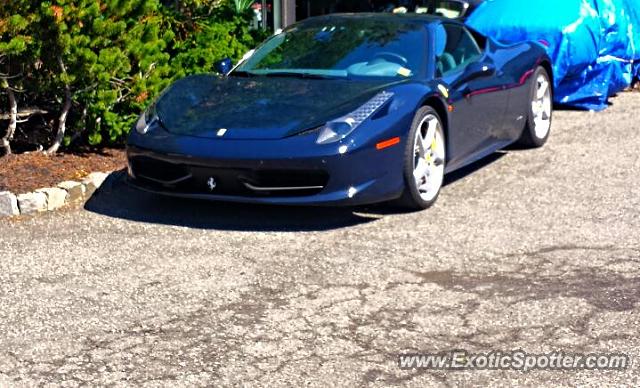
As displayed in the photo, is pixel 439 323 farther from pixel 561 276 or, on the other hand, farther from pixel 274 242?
pixel 274 242

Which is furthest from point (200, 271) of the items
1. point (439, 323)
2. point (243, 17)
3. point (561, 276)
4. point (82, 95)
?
point (243, 17)

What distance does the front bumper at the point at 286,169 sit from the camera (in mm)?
5926

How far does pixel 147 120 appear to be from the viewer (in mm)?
6602

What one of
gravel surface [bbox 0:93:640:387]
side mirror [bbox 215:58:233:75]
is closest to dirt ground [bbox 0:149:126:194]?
gravel surface [bbox 0:93:640:387]

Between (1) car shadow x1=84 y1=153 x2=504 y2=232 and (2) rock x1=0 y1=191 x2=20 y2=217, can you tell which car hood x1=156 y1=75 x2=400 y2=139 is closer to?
A: (1) car shadow x1=84 y1=153 x2=504 y2=232

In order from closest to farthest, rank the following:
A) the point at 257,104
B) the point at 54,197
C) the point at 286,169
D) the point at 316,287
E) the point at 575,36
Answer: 1. the point at 316,287
2. the point at 286,169
3. the point at 257,104
4. the point at 54,197
5. the point at 575,36

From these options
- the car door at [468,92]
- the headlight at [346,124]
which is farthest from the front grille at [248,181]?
the car door at [468,92]

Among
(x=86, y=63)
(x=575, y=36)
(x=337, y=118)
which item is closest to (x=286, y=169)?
(x=337, y=118)

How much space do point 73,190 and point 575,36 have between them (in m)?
5.83

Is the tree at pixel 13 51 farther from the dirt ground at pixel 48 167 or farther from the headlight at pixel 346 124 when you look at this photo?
the headlight at pixel 346 124

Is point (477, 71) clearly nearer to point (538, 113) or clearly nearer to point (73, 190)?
point (538, 113)

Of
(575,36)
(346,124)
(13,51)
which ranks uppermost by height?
(13,51)

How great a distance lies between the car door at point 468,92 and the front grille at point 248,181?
4.35ft

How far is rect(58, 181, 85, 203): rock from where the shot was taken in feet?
22.3
